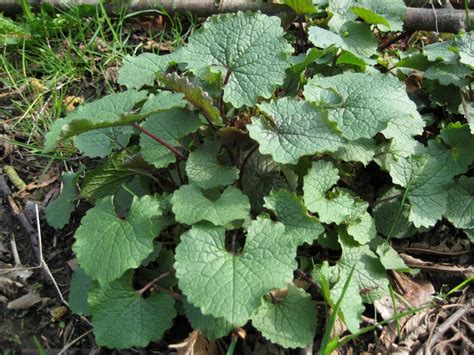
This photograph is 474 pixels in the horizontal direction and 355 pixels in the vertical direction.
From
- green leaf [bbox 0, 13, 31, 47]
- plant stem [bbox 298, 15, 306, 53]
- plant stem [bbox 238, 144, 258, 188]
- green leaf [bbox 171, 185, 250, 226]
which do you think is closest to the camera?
green leaf [bbox 171, 185, 250, 226]

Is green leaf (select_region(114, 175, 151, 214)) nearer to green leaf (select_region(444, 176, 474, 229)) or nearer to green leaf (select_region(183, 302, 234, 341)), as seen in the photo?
green leaf (select_region(183, 302, 234, 341))

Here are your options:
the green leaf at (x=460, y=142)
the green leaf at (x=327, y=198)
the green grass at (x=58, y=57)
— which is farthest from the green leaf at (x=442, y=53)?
the green grass at (x=58, y=57)

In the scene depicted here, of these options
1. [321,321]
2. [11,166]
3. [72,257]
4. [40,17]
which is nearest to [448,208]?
[321,321]

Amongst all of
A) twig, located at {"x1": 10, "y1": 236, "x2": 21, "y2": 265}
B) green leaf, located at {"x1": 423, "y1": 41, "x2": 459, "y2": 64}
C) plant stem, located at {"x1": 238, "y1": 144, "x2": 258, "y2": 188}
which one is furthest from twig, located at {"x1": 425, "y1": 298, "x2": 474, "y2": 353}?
twig, located at {"x1": 10, "y1": 236, "x2": 21, "y2": 265}

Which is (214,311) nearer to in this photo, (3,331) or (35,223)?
(3,331)

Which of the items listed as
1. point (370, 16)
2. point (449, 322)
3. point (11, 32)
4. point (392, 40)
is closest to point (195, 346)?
point (449, 322)

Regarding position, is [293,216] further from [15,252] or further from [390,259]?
[15,252]
